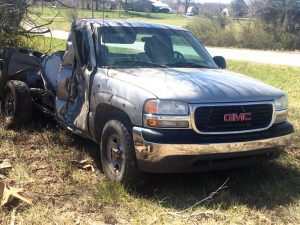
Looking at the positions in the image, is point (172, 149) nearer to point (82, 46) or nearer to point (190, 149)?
point (190, 149)

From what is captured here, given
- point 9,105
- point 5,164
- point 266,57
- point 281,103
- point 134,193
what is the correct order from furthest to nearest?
point 266,57
point 9,105
point 5,164
point 281,103
point 134,193

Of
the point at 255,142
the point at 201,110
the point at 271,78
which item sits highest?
the point at 201,110

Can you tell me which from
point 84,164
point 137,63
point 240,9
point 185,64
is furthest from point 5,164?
point 240,9

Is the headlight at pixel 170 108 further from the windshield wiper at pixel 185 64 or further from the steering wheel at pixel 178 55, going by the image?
the steering wheel at pixel 178 55

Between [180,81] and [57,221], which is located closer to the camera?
[57,221]

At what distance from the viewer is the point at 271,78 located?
48.1 ft

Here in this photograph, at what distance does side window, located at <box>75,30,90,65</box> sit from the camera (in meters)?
5.67

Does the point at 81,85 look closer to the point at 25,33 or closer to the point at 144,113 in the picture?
the point at 144,113

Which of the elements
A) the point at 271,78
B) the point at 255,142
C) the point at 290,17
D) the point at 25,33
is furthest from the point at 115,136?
the point at 290,17

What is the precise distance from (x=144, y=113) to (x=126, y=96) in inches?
13.8

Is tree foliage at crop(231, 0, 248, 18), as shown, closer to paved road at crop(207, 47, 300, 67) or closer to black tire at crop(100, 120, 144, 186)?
paved road at crop(207, 47, 300, 67)

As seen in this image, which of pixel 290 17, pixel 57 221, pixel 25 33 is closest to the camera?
pixel 57 221

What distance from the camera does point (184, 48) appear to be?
613 cm

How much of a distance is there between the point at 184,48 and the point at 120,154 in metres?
1.94
